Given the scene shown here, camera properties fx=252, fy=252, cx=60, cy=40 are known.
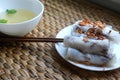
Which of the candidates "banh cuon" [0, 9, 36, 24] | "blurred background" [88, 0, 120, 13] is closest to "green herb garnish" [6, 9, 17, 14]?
"banh cuon" [0, 9, 36, 24]

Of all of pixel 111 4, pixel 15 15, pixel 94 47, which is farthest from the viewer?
pixel 111 4

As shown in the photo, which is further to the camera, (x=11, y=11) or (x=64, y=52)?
(x=11, y=11)

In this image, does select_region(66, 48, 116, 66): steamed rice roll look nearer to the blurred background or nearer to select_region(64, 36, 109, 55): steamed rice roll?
select_region(64, 36, 109, 55): steamed rice roll

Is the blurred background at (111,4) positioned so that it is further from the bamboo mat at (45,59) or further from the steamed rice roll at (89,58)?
the steamed rice roll at (89,58)

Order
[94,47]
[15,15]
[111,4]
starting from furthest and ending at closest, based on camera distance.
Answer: [111,4]
[15,15]
[94,47]

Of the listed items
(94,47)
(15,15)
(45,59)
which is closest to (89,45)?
(94,47)

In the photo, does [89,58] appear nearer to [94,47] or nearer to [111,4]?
[94,47]

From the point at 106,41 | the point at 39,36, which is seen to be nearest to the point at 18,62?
the point at 39,36
